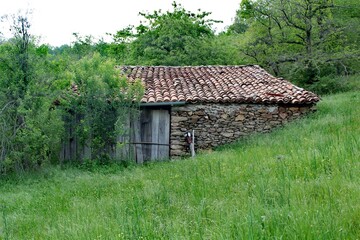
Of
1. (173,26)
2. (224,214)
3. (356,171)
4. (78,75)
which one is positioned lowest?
(224,214)

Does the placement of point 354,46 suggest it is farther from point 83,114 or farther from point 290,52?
point 83,114

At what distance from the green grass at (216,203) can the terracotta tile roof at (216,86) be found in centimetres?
485

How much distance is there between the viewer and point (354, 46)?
21.4m

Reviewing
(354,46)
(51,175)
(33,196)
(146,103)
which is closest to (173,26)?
(354,46)

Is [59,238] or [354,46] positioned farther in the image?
[354,46]

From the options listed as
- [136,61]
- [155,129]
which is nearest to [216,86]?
[155,129]

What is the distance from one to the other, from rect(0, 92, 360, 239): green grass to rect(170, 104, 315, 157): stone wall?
4.85 metres

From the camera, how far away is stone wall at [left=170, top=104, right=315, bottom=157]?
12852mm

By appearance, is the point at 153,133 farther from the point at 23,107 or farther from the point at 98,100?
the point at 23,107

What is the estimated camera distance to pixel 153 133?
512 inches

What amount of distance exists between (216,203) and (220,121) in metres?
8.47

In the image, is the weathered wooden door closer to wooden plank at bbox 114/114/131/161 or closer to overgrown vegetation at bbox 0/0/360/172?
wooden plank at bbox 114/114/131/161

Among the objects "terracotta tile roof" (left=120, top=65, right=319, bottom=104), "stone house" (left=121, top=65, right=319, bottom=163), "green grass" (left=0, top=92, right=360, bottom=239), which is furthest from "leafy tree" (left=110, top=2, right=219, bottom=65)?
"green grass" (left=0, top=92, right=360, bottom=239)

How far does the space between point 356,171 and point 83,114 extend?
933cm
